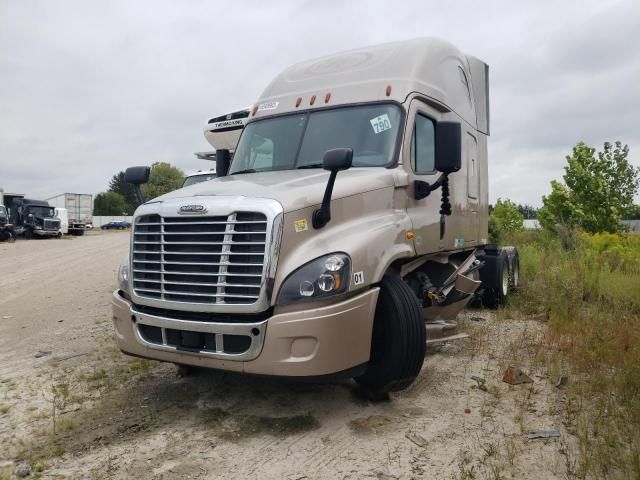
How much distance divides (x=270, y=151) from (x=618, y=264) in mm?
9058

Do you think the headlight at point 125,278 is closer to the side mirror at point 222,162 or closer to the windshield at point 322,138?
the windshield at point 322,138

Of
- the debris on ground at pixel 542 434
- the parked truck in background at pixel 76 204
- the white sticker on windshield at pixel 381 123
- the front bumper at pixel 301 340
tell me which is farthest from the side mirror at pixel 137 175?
the parked truck in background at pixel 76 204

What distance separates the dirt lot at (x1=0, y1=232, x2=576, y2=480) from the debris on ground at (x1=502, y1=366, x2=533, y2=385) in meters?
0.08

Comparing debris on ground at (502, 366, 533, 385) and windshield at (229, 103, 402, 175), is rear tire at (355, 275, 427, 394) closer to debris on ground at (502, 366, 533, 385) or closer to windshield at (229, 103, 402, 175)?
debris on ground at (502, 366, 533, 385)

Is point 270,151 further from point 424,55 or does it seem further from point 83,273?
point 83,273

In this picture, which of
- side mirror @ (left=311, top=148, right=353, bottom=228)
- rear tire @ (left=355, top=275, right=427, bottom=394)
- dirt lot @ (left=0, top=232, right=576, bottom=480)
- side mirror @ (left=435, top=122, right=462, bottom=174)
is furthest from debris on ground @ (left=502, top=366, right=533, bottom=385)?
side mirror @ (left=311, top=148, right=353, bottom=228)

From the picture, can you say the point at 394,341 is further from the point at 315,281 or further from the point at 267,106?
the point at 267,106

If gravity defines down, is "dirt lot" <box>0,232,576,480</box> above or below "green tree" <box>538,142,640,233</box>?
below

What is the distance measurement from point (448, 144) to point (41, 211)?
33118 millimetres

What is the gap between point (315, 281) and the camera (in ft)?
12.7

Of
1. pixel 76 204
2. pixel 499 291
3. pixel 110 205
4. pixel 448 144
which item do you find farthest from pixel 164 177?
pixel 448 144

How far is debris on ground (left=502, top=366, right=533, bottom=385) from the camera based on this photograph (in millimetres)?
5066

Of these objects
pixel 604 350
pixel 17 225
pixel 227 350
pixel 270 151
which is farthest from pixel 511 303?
pixel 17 225

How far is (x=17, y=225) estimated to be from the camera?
31.4m
